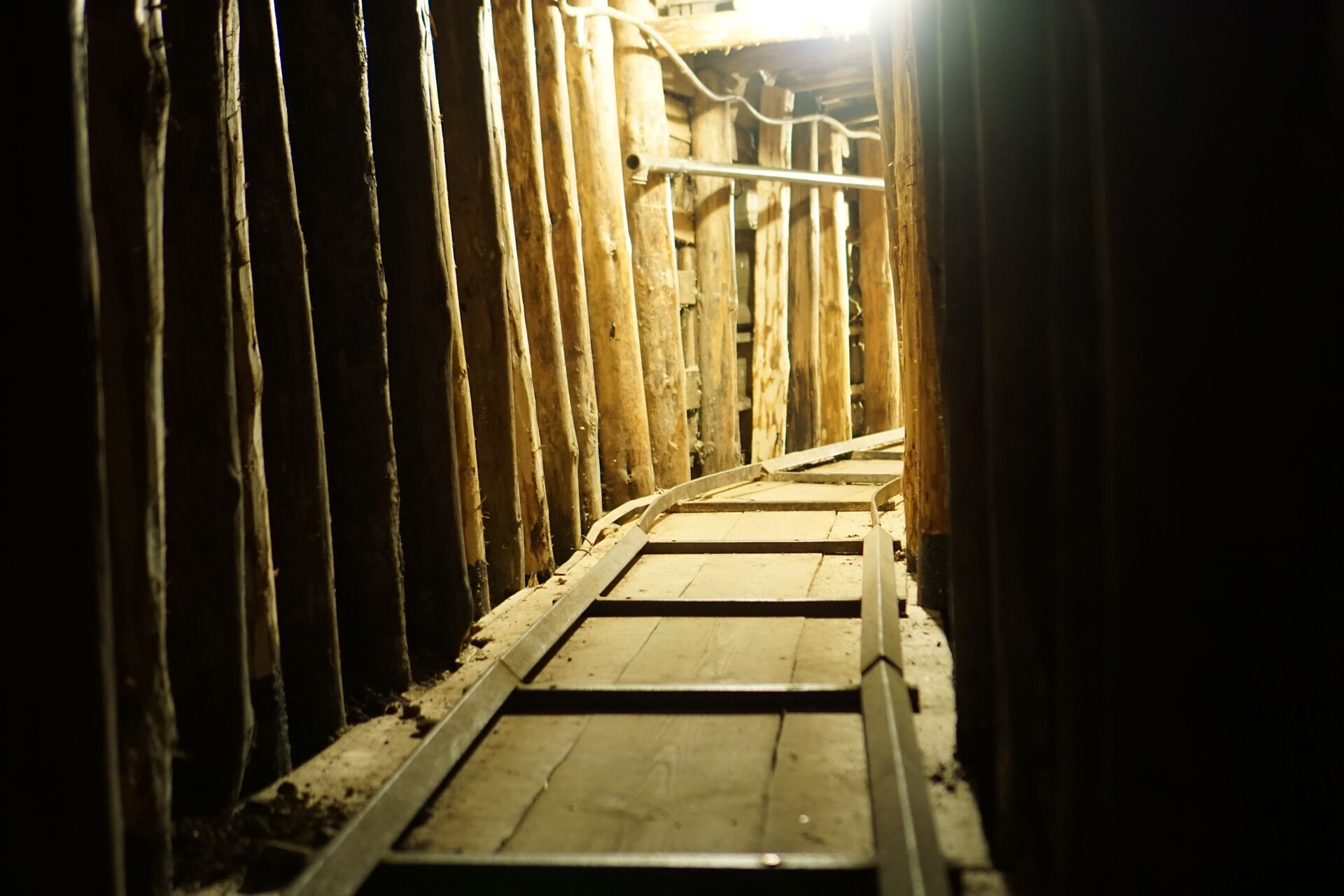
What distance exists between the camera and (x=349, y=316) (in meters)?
2.95

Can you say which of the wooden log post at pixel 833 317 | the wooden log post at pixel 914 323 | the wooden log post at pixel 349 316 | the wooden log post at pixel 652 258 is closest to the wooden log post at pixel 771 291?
the wooden log post at pixel 833 317

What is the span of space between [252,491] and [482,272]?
71.1 inches

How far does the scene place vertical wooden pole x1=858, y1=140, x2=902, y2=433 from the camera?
30.1 ft

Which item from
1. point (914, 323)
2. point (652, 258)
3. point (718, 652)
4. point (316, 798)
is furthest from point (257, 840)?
point (652, 258)

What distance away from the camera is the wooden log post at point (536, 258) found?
4762mm

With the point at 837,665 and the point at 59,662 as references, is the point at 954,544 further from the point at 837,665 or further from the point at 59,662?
the point at 59,662

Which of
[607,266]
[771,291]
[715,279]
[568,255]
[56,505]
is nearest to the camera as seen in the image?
[56,505]

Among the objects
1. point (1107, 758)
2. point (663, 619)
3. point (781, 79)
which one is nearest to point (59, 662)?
point (1107, 758)

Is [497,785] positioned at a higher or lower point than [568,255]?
lower

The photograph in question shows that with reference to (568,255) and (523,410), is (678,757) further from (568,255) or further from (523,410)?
(568,255)

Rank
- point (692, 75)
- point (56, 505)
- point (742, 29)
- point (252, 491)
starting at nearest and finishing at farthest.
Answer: point (56, 505) → point (252, 491) → point (692, 75) → point (742, 29)

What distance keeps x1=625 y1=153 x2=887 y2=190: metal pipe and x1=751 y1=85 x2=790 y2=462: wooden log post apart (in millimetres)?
156

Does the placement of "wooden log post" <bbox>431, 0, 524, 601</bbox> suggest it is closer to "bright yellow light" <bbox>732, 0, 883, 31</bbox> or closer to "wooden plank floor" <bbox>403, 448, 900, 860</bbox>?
"wooden plank floor" <bbox>403, 448, 900, 860</bbox>

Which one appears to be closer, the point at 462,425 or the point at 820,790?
Result: the point at 820,790
